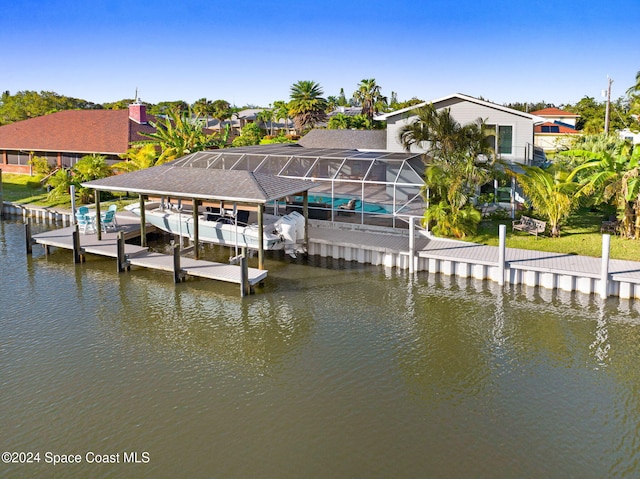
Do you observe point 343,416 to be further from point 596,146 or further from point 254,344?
point 596,146

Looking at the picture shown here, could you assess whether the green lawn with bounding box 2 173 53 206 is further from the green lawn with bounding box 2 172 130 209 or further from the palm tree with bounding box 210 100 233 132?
the palm tree with bounding box 210 100 233 132

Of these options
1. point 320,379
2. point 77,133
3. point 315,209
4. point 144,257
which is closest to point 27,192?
point 77,133

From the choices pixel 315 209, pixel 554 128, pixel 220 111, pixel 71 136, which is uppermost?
pixel 220 111

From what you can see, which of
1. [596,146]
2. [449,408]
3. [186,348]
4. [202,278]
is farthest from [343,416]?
[596,146]

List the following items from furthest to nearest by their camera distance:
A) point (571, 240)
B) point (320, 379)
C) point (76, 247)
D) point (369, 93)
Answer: point (369, 93)
point (76, 247)
point (571, 240)
point (320, 379)

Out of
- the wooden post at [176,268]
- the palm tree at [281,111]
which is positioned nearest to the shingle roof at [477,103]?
the wooden post at [176,268]

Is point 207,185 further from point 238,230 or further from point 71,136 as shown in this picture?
point 71,136
